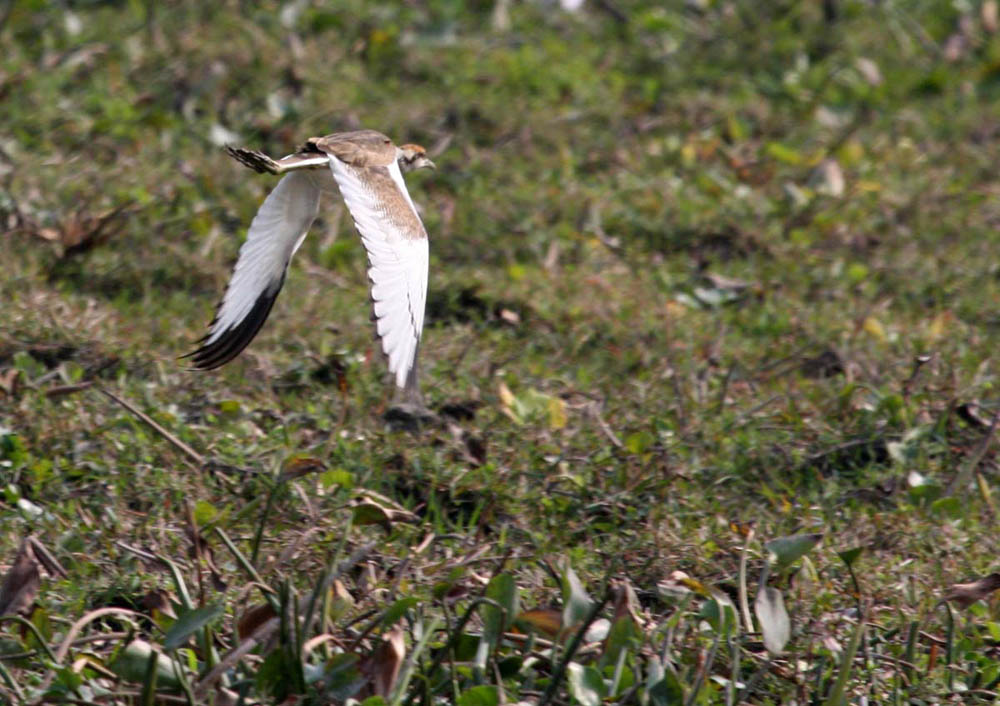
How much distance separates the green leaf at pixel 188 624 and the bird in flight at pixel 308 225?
40.9 inches

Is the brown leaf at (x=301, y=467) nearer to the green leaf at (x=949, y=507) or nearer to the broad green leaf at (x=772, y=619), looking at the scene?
the broad green leaf at (x=772, y=619)

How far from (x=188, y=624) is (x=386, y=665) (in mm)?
367

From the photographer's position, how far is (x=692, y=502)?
3785 millimetres

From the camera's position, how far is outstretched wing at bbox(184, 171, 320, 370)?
392cm

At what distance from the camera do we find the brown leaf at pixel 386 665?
2.64 m

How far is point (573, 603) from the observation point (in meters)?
2.87

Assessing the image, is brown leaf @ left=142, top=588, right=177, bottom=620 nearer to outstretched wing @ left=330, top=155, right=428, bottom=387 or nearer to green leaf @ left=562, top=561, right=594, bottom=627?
outstretched wing @ left=330, top=155, right=428, bottom=387

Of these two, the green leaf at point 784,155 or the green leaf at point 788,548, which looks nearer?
the green leaf at point 788,548

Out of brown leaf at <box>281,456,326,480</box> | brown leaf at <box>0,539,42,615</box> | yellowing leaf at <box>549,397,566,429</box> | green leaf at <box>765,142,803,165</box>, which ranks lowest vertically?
yellowing leaf at <box>549,397,566,429</box>

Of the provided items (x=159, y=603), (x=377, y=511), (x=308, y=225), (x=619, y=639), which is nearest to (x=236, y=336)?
(x=308, y=225)

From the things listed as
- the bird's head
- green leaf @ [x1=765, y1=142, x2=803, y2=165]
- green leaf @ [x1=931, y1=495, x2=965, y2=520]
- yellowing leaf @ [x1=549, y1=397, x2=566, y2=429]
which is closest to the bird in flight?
yellowing leaf @ [x1=549, y1=397, x2=566, y2=429]

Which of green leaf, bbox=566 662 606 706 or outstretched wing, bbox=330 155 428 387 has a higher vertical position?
outstretched wing, bbox=330 155 428 387

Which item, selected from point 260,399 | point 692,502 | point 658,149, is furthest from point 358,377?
point 658,149

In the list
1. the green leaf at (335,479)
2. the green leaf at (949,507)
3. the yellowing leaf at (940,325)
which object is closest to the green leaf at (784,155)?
the yellowing leaf at (940,325)
